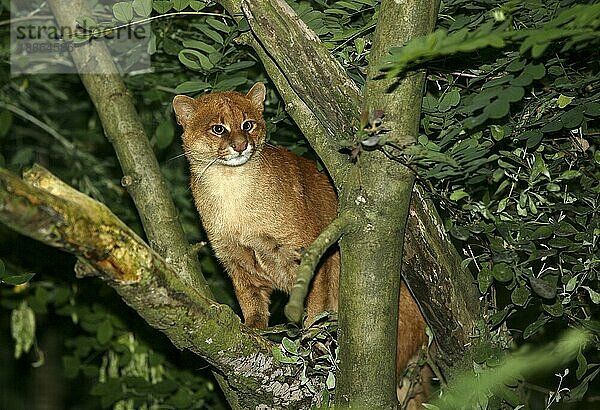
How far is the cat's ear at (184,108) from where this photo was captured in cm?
349

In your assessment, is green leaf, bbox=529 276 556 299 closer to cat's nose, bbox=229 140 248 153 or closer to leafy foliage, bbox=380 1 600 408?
leafy foliage, bbox=380 1 600 408

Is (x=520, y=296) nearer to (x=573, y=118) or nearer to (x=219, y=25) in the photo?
(x=573, y=118)

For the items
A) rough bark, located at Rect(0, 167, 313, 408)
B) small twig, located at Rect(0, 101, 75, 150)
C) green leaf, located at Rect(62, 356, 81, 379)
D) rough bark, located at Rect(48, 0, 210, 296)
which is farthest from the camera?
small twig, located at Rect(0, 101, 75, 150)

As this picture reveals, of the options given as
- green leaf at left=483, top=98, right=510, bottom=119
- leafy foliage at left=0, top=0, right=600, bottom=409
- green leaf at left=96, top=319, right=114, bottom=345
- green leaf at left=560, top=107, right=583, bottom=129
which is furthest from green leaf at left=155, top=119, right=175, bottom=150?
green leaf at left=483, top=98, right=510, bottom=119

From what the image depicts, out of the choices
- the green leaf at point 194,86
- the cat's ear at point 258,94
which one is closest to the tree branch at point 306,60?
the green leaf at point 194,86

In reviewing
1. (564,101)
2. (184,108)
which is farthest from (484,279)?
(184,108)

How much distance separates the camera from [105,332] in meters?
3.67

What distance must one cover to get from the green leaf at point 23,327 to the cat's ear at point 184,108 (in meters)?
1.02

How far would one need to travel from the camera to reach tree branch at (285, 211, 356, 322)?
1655 millimetres

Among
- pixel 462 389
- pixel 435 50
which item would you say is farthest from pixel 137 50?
pixel 462 389

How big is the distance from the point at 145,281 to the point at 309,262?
357 mm

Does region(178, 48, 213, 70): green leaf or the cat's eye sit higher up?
region(178, 48, 213, 70): green leaf

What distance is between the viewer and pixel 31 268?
4.01 m

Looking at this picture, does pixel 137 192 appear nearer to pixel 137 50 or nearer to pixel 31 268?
pixel 137 50
